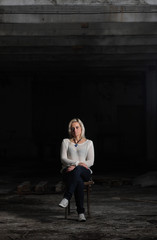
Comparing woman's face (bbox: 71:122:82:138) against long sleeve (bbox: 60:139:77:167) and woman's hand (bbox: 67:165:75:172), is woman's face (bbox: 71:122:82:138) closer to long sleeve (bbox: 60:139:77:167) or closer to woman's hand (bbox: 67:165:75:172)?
long sleeve (bbox: 60:139:77:167)

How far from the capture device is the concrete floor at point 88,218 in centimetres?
532

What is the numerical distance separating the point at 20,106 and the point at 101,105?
4.14 meters

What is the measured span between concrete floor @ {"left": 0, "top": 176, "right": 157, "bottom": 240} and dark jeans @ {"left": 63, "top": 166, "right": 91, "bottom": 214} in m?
0.29

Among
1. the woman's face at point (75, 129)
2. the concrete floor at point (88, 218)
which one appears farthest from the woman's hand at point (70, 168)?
the concrete floor at point (88, 218)

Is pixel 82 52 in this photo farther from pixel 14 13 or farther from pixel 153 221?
pixel 153 221

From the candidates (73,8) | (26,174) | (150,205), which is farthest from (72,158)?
(26,174)

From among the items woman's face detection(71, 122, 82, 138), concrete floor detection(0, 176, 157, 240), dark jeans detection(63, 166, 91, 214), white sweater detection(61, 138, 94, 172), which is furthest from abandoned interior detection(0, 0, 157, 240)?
woman's face detection(71, 122, 82, 138)

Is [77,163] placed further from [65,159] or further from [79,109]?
[79,109]

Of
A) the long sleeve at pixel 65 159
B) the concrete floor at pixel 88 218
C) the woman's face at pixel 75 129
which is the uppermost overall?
the woman's face at pixel 75 129

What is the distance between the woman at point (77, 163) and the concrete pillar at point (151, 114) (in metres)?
13.5

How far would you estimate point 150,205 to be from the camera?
7.66 metres

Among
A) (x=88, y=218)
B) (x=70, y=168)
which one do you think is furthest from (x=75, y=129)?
(x=88, y=218)

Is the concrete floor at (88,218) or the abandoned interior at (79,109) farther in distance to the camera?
the abandoned interior at (79,109)

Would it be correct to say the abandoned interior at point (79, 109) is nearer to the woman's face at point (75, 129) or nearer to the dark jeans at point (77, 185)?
the dark jeans at point (77, 185)
